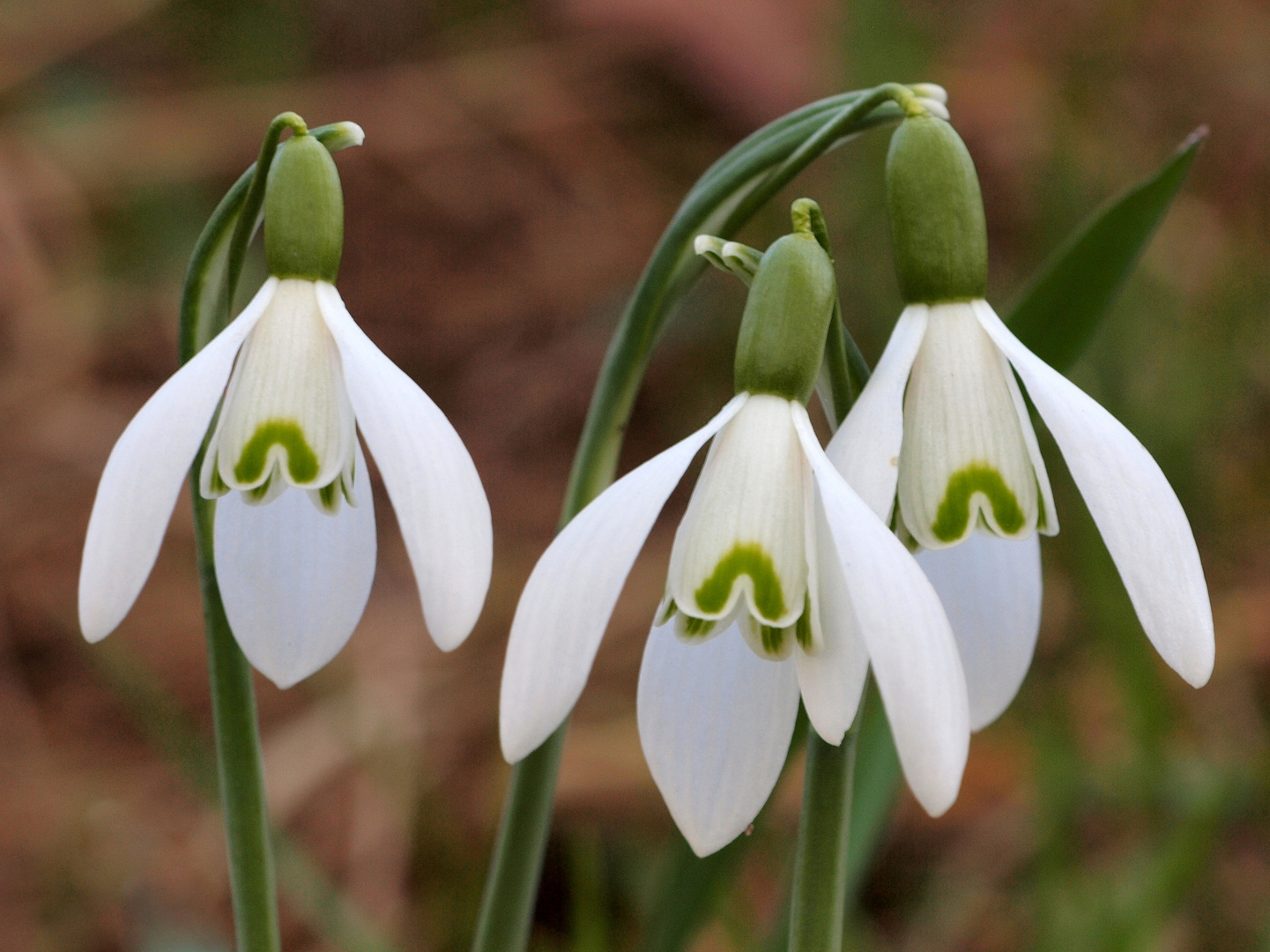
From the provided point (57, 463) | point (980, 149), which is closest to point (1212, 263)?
point (980, 149)

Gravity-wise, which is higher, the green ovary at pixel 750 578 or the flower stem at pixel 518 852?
the green ovary at pixel 750 578

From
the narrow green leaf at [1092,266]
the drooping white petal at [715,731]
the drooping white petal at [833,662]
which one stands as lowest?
the drooping white petal at [715,731]

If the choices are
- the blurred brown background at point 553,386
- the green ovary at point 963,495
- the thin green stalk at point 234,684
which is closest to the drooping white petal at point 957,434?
the green ovary at point 963,495

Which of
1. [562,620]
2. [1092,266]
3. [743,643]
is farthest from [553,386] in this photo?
[562,620]

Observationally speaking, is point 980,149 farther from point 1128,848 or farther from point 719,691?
point 719,691

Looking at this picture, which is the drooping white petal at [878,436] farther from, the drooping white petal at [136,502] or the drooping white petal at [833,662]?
the drooping white petal at [136,502]

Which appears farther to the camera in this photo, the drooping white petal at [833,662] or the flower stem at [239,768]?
the flower stem at [239,768]

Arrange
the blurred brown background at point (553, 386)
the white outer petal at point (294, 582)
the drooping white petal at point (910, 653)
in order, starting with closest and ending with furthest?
the drooping white petal at point (910, 653), the white outer petal at point (294, 582), the blurred brown background at point (553, 386)
